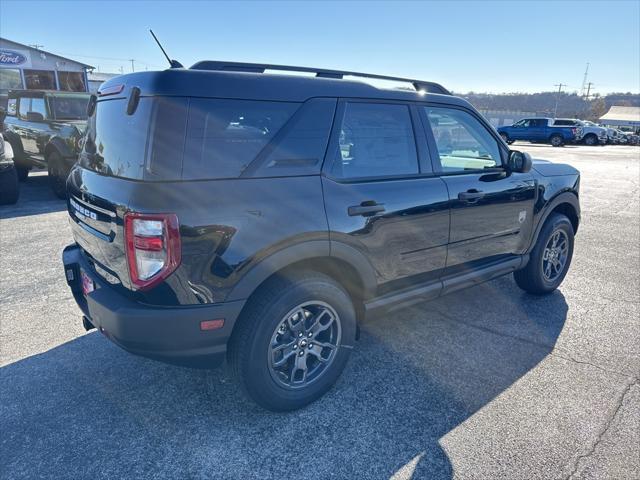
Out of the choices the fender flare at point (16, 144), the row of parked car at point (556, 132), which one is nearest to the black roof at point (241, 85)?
the fender flare at point (16, 144)

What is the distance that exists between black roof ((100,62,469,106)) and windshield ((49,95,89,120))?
23.4 feet

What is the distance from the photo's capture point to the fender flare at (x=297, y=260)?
221 centimetres

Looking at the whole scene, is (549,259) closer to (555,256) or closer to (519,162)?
(555,256)

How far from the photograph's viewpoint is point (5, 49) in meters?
19.8

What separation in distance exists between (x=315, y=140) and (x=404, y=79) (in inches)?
43.6

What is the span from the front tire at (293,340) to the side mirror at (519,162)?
191 cm

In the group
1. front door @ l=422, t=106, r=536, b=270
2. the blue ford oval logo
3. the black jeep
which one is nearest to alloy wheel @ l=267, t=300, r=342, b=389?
front door @ l=422, t=106, r=536, b=270

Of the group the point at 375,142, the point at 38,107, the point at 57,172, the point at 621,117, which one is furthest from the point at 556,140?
the point at 621,117

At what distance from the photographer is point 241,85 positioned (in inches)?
88.9

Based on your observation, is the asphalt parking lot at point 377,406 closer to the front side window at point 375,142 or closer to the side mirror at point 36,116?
the front side window at point 375,142

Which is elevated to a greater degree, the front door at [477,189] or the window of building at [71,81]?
the window of building at [71,81]

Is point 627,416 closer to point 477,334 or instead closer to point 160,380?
point 477,334

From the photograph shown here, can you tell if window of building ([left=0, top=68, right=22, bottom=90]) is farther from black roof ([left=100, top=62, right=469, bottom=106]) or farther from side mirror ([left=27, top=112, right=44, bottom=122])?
black roof ([left=100, top=62, right=469, bottom=106])

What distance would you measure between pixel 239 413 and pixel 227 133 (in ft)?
5.35
